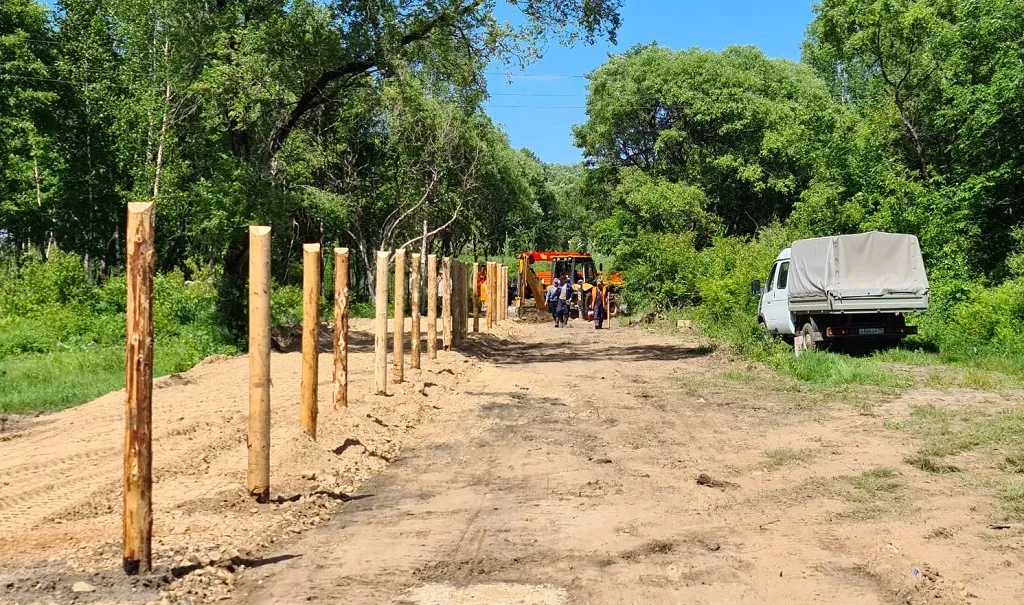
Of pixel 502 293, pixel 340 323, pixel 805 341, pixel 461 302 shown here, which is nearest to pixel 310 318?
pixel 340 323

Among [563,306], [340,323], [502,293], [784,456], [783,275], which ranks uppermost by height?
[783,275]

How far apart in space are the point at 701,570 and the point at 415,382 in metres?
9.16

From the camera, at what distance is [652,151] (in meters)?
46.8

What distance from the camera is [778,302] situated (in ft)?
67.8

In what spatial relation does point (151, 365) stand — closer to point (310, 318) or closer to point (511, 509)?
point (511, 509)

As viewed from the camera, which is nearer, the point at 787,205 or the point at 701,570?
the point at 701,570

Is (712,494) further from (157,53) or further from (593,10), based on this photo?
(157,53)

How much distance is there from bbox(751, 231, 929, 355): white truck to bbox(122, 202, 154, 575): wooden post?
14.8 metres

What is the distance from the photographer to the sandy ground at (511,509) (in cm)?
534

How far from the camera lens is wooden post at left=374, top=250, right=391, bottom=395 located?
1258cm

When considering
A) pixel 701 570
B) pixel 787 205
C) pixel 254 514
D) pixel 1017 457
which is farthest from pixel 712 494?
pixel 787 205

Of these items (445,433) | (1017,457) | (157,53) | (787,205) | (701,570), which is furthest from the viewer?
(787,205)

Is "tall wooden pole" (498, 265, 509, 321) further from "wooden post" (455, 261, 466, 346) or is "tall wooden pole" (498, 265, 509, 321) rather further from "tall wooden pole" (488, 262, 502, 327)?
"wooden post" (455, 261, 466, 346)

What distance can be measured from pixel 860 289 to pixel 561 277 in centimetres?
2447
